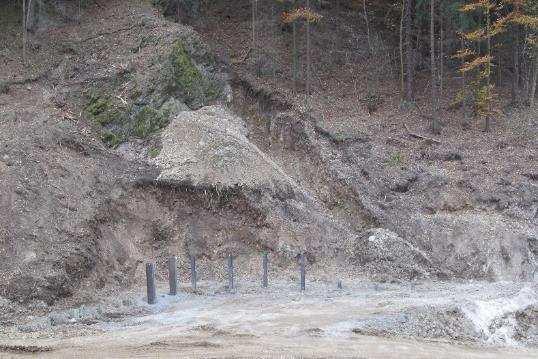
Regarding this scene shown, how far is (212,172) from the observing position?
1981 cm

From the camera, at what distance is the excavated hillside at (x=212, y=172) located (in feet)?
55.9

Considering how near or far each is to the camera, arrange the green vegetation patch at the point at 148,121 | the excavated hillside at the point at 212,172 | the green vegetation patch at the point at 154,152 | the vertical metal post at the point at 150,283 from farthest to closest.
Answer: the green vegetation patch at the point at 148,121, the green vegetation patch at the point at 154,152, the excavated hillside at the point at 212,172, the vertical metal post at the point at 150,283

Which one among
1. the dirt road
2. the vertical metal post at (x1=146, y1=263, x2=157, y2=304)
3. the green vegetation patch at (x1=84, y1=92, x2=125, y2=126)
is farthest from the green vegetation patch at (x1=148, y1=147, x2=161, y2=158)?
the vertical metal post at (x1=146, y1=263, x2=157, y2=304)

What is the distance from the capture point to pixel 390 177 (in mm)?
22766

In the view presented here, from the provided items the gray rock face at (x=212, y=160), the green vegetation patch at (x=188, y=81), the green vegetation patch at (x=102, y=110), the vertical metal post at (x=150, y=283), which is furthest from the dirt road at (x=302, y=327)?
the green vegetation patch at (x=188, y=81)

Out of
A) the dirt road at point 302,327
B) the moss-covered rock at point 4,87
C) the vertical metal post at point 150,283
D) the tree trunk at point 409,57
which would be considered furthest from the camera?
the tree trunk at point 409,57

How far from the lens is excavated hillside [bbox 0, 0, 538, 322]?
17.0m

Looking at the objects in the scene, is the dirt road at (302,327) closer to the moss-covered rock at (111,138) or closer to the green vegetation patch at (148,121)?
the moss-covered rock at (111,138)

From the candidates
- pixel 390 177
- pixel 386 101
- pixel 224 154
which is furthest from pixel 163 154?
pixel 386 101

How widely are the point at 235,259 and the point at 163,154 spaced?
4.75m

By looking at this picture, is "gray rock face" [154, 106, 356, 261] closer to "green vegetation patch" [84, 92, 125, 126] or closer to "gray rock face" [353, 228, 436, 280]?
"gray rock face" [353, 228, 436, 280]

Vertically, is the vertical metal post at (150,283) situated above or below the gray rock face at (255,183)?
below

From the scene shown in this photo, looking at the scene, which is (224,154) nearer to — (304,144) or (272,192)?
(272,192)

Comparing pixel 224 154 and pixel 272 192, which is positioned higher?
pixel 224 154
